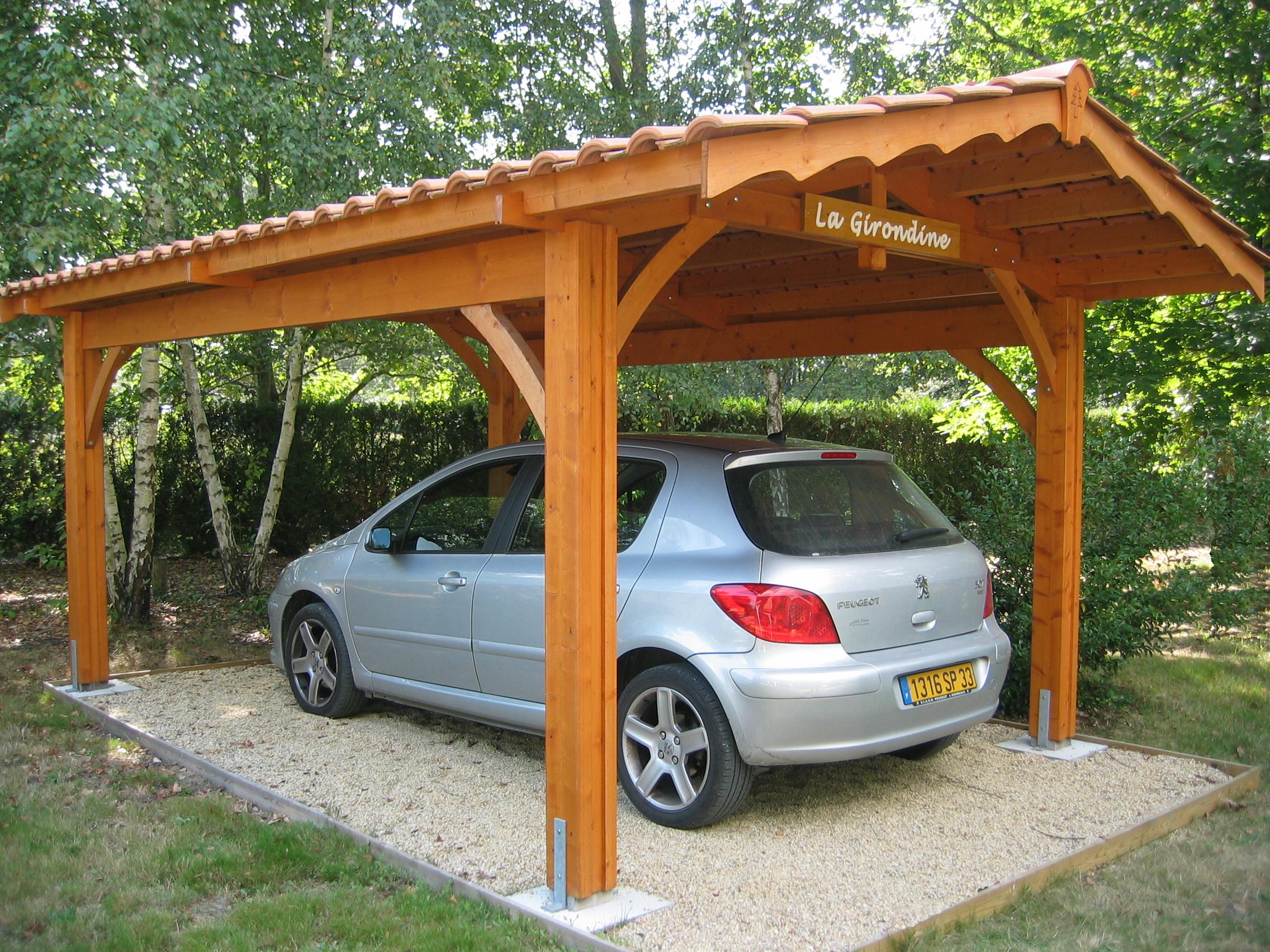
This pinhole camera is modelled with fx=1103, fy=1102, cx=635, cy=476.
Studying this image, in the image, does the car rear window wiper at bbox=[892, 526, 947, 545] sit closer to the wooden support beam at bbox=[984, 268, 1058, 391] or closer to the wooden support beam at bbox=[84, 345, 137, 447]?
the wooden support beam at bbox=[984, 268, 1058, 391]

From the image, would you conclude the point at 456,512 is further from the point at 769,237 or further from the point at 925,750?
the point at 925,750

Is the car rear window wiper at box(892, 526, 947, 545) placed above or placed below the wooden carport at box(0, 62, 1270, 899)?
below

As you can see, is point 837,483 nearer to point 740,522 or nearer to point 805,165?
point 740,522

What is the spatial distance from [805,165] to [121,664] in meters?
7.10

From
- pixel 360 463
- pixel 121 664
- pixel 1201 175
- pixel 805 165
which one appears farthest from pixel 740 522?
pixel 360 463

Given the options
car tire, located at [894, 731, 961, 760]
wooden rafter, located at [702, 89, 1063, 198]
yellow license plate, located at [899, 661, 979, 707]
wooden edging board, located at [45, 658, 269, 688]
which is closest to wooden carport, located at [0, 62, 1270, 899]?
wooden rafter, located at [702, 89, 1063, 198]

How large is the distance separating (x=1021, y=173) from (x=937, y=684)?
221 centimetres

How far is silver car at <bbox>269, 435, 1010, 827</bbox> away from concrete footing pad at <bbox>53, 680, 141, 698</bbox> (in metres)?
2.52

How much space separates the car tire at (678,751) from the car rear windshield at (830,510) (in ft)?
2.27

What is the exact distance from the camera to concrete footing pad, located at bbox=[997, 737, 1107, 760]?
5750 millimetres

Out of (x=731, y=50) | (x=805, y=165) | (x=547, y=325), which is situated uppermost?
(x=731, y=50)

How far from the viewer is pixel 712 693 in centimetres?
448

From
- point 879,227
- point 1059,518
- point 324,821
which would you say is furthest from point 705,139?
point 1059,518

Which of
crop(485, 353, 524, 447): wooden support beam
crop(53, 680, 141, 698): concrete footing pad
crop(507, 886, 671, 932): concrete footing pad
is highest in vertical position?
crop(485, 353, 524, 447): wooden support beam
